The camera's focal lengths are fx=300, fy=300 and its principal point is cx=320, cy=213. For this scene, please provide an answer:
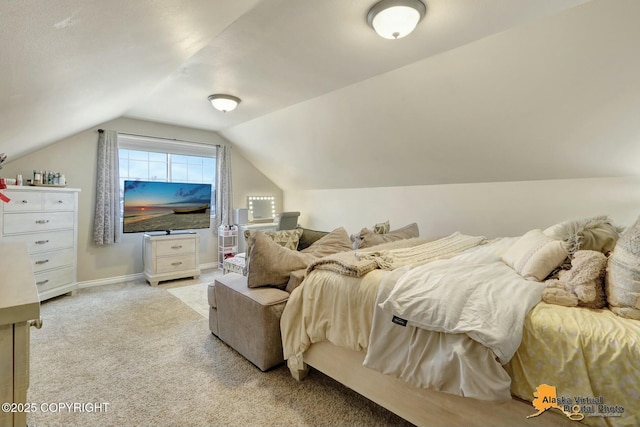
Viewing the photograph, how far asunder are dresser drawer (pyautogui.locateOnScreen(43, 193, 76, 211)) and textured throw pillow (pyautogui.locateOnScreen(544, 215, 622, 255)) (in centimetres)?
477

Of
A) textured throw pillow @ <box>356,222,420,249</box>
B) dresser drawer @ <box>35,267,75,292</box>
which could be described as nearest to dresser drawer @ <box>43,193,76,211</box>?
dresser drawer @ <box>35,267,75,292</box>

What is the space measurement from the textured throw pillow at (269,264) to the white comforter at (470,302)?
91 cm

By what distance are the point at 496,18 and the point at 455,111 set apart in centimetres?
97

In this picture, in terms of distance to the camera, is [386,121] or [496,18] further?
[386,121]

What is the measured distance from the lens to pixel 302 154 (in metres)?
4.64

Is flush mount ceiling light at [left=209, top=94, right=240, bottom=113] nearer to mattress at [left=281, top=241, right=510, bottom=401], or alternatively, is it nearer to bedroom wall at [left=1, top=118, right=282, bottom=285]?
bedroom wall at [left=1, top=118, right=282, bottom=285]

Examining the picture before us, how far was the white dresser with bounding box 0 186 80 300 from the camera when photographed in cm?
308

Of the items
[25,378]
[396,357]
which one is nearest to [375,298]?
[396,357]

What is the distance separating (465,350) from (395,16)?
180cm

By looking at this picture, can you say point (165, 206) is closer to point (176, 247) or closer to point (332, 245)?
point (176, 247)

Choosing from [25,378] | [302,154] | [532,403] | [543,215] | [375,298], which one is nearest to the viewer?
[25,378]

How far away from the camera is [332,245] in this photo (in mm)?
2613

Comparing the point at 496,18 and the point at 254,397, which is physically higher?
the point at 496,18

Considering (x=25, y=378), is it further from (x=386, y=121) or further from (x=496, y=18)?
(x=386, y=121)
